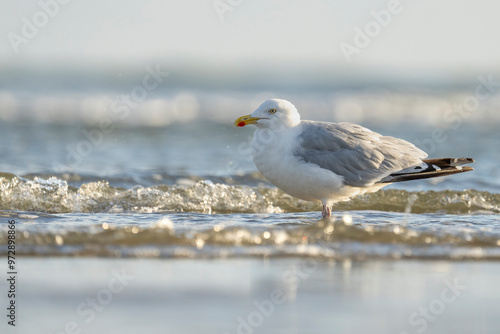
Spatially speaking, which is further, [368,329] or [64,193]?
[64,193]

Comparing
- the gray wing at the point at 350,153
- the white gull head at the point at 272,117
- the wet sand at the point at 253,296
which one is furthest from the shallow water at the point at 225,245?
the white gull head at the point at 272,117

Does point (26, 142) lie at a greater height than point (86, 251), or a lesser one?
greater

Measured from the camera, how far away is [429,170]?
7.13 meters

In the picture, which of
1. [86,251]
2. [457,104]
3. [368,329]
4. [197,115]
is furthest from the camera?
[457,104]

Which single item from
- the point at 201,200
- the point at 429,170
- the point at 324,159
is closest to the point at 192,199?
the point at 201,200

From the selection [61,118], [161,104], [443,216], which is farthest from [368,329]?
[161,104]

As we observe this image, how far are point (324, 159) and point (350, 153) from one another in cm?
29

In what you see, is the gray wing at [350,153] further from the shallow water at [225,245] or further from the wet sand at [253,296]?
the wet sand at [253,296]

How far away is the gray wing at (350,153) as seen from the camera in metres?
6.80

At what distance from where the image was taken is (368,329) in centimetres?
381

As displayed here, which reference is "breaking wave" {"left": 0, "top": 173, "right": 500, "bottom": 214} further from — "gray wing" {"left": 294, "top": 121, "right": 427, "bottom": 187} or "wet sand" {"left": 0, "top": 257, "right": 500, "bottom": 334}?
"wet sand" {"left": 0, "top": 257, "right": 500, "bottom": 334}

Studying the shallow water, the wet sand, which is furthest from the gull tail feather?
the wet sand

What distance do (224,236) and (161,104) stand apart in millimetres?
15061

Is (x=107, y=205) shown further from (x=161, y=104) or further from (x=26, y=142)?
(x=161, y=104)
